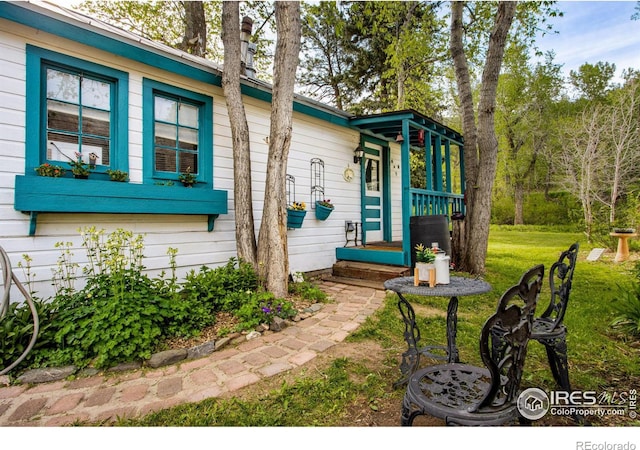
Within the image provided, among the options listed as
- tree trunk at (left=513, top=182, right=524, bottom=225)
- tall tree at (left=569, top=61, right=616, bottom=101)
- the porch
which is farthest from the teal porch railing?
tall tree at (left=569, top=61, right=616, bottom=101)

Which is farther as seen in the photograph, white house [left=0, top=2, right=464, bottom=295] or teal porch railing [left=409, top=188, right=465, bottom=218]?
teal porch railing [left=409, top=188, right=465, bottom=218]

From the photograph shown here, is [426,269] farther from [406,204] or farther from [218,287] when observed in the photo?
[406,204]

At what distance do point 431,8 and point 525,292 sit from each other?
30.6ft

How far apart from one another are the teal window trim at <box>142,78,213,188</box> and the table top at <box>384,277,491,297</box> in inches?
112

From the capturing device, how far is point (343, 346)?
2.66m

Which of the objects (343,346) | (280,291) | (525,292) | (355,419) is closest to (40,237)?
(280,291)

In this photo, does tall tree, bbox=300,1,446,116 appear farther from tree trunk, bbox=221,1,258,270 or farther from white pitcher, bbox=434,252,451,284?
white pitcher, bbox=434,252,451,284

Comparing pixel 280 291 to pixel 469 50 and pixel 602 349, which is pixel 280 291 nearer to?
pixel 602 349

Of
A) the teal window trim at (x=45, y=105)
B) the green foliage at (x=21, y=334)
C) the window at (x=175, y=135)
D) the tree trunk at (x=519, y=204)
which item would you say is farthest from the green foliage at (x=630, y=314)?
the tree trunk at (x=519, y=204)

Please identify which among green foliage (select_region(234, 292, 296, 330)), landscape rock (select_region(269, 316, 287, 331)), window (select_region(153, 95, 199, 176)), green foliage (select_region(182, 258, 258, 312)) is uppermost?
window (select_region(153, 95, 199, 176))

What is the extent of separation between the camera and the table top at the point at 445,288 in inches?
72.9

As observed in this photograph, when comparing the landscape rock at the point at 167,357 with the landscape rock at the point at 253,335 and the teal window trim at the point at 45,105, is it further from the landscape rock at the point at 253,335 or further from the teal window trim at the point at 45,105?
the teal window trim at the point at 45,105

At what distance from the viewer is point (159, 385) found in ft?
6.78

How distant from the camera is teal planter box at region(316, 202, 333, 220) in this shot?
515 centimetres
